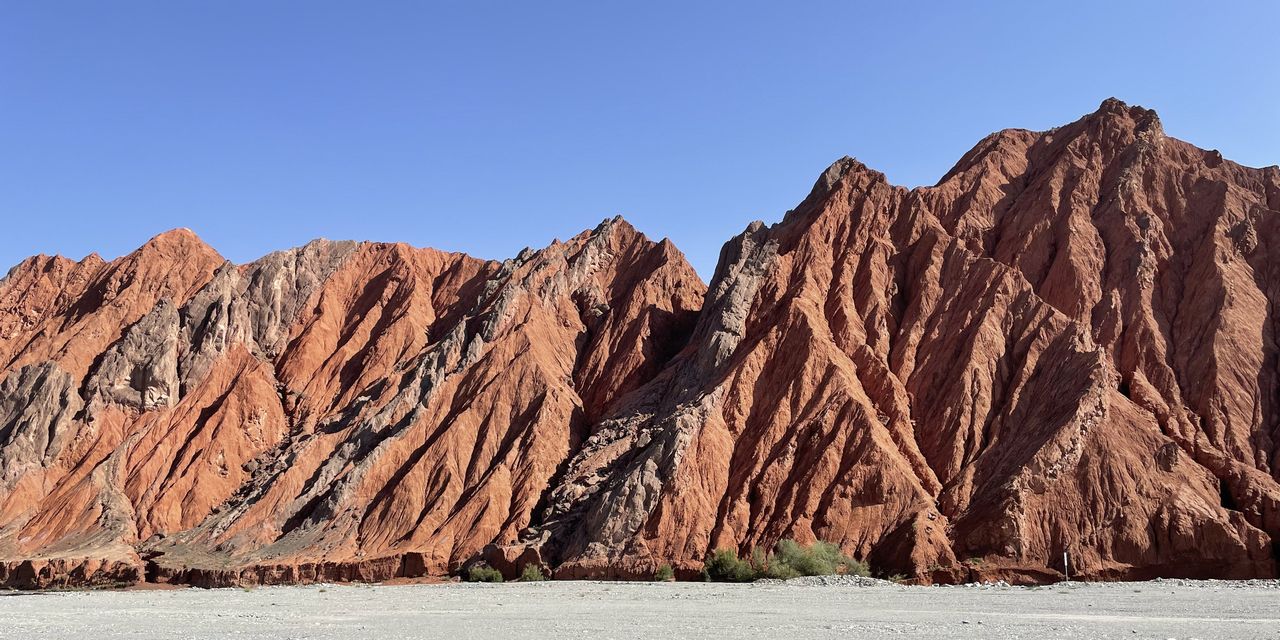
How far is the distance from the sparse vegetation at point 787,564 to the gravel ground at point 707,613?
10.9 ft

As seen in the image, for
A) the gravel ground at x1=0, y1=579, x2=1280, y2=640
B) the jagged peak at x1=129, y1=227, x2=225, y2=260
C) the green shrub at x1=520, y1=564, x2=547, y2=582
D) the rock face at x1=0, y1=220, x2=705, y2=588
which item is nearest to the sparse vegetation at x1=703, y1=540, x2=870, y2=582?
the gravel ground at x1=0, y1=579, x2=1280, y2=640

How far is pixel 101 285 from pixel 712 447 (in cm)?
7011

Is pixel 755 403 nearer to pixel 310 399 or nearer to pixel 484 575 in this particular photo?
pixel 484 575

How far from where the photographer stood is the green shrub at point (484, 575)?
48906 mm

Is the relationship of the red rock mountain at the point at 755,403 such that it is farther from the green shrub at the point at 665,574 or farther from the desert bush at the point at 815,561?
the desert bush at the point at 815,561

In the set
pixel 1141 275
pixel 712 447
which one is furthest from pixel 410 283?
pixel 1141 275

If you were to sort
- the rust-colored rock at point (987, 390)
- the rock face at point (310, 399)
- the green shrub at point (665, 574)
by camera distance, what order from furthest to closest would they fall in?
the rock face at point (310, 399) < the green shrub at point (665, 574) < the rust-colored rock at point (987, 390)

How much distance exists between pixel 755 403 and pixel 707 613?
31.7m

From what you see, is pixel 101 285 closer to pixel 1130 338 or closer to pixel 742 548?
pixel 742 548

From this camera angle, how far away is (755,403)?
56812mm

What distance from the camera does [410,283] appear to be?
299ft

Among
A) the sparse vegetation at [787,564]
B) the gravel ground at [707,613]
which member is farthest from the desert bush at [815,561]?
the gravel ground at [707,613]

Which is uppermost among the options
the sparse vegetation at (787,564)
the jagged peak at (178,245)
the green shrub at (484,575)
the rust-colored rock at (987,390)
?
the jagged peak at (178,245)

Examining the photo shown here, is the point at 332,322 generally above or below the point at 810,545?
above
